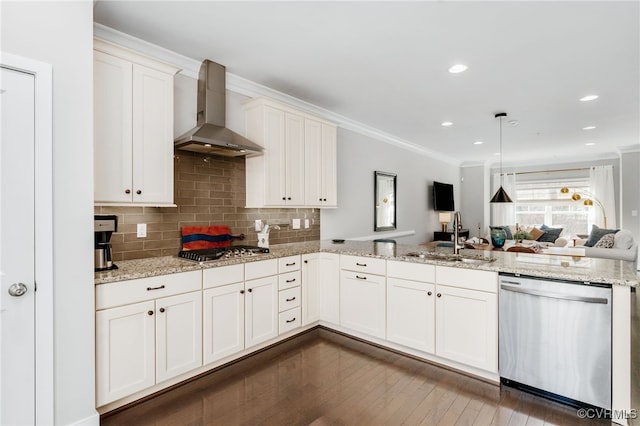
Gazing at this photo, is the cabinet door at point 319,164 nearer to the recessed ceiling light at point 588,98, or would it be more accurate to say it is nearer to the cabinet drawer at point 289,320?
the cabinet drawer at point 289,320

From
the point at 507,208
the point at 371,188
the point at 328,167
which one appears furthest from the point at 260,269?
the point at 507,208

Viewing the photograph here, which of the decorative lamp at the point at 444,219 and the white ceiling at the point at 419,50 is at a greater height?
the white ceiling at the point at 419,50

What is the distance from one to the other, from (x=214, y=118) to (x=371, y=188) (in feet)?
10.0

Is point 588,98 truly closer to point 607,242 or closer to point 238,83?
point 607,242

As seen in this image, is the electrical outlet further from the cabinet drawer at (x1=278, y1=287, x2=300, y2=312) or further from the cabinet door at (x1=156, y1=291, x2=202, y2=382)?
the cabinet drawer at (x1=278, y1=287, x2=300, y2=312)

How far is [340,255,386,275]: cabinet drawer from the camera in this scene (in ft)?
10.3

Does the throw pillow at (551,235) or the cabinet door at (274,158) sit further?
the throw pillow at (551,235)

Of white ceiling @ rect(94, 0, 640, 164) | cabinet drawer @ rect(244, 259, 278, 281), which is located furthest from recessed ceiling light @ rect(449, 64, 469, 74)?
cabinet drawer @ rect(244, 259, 278, 281)

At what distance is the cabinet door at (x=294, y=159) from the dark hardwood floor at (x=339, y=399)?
1636mm

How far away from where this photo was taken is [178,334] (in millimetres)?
2416

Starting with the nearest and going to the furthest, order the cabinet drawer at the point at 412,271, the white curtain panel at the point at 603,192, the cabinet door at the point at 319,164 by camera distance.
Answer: the cabinet drawer at the point at 412,271, the cabinet door at the point at 319,164, the white curtain panel at the point at 603,192

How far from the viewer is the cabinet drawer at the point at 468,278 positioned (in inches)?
98.4

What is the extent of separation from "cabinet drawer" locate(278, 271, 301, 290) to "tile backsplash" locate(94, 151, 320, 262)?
60 centimetres

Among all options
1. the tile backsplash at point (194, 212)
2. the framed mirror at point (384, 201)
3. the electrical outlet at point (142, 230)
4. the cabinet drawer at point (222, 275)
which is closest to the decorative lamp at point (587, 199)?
the framed mirror at point (384, 201)
